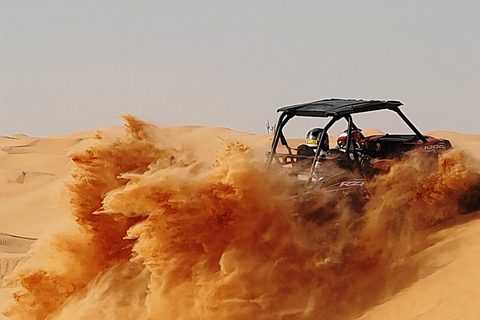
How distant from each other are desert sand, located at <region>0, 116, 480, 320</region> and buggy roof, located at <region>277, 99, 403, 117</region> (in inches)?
32.7

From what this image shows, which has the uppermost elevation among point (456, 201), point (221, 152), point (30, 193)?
point (221, 152)

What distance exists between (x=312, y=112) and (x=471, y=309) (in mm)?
3465

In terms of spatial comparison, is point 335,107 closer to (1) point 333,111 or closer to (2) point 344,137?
(1) point 333,111

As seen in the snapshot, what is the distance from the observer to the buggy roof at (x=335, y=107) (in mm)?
8539

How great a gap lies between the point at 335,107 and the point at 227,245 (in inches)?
103

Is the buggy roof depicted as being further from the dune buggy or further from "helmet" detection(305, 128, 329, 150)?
"helmet" detection(305, 128, 329, 150)

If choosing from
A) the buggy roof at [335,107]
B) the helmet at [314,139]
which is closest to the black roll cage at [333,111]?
the buggy roof at [335,107]

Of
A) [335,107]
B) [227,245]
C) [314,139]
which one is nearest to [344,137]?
[314,139]

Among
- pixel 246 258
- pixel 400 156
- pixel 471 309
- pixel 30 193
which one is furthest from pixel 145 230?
pixel 30 193

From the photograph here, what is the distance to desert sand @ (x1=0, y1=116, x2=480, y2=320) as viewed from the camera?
6.97 meters

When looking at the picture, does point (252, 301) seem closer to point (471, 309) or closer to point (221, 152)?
point (221, 152)

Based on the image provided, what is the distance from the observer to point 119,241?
27.0 feet

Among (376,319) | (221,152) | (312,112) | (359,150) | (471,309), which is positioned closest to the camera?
(471,309)

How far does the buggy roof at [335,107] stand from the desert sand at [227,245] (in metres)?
0.83
